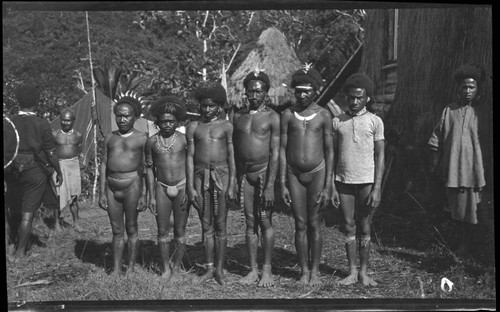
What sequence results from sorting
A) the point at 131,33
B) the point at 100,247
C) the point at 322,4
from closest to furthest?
the point at 322,4 → the point at 100,247 → the point at 131,33

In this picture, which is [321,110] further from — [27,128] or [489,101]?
[27,128]

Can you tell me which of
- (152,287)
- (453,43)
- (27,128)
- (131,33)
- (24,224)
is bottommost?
(152,287)

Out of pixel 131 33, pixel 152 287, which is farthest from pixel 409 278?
pixel 131 33

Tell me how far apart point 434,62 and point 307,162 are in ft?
7.15

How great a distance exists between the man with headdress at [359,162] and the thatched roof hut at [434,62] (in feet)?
3.77

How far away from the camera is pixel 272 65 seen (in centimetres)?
883

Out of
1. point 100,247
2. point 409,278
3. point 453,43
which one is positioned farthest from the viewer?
point 100,247

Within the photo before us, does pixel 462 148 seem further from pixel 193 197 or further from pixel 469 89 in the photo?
pixel 193 197

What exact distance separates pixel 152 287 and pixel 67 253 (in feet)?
5.09

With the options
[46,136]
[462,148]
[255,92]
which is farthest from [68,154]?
[462,148]

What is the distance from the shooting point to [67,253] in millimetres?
6887

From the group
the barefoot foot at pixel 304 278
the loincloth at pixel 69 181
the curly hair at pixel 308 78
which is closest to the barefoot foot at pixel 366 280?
the barefoot foot at pixel 304 278

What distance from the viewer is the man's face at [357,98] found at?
5828 millimetres

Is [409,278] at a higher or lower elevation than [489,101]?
lower
